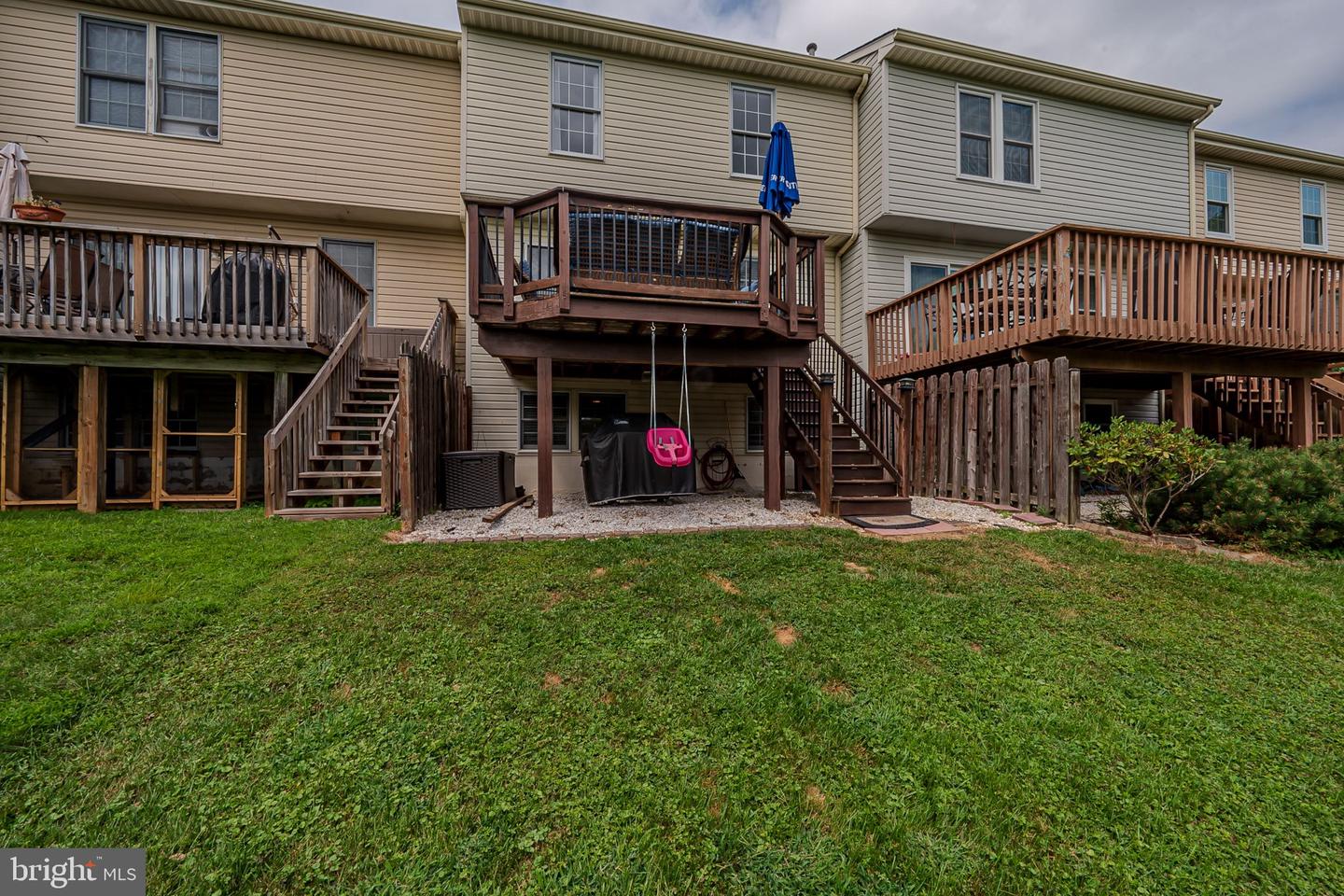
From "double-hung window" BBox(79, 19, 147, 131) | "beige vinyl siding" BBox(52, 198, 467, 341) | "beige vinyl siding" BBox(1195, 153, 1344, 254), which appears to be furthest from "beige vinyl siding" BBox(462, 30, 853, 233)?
"beige vinyl siding" BBox(1195, 153, 1344, 254)

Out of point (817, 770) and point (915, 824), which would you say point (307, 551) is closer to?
point (817, 770)

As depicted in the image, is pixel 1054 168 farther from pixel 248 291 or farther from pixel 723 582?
pixel 248 291

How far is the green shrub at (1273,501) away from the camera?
4.59 metres

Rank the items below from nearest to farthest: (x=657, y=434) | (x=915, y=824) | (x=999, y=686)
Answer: (x=915, y=824) < (x=999, y=686) < (x=657, y=434)

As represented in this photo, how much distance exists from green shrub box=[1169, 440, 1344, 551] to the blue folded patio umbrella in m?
5.53

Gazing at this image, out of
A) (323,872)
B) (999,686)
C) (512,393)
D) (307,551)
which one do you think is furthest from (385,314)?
(999,686)

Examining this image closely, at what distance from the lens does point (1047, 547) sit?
4633 mm

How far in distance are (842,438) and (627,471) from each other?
3203 mm

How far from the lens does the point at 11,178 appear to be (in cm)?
650

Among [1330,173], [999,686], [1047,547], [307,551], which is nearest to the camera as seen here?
[999,686]

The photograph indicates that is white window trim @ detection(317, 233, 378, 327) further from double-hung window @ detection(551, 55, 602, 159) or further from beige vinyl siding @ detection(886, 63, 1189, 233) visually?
beige vinyl siding @ detection(886, 63, 1189, 233)

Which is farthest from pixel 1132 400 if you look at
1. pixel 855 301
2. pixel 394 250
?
pixel 394 250

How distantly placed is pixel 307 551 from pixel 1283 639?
22.1 ft

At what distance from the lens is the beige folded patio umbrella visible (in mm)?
6391
